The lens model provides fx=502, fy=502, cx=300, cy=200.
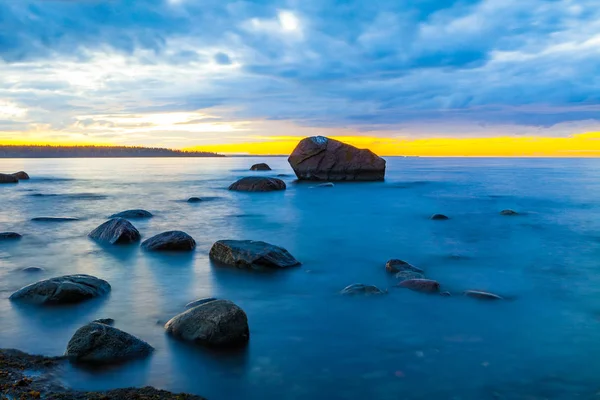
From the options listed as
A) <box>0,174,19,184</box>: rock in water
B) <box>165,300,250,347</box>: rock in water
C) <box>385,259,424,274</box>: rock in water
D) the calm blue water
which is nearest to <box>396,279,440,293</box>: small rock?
the calm blue water

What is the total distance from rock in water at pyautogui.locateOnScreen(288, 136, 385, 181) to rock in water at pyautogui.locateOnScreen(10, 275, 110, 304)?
30.8m

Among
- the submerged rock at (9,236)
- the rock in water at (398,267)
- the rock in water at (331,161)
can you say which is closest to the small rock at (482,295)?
the rock in water at (398,267)

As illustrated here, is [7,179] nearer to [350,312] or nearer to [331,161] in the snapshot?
[331,161]

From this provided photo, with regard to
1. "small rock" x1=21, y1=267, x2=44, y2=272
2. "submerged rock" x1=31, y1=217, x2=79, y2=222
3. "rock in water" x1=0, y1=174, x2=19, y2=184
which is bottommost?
"rock in water" x1=0, y1=174, x2=19, y2=184

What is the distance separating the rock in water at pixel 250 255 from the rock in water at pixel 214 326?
408 cm

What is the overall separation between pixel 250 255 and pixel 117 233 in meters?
5.55

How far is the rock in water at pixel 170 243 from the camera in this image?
1362 centimetres

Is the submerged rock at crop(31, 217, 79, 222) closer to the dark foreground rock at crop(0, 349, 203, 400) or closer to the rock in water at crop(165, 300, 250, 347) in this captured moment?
the rock in water at crop(165, 300, 250, 347)

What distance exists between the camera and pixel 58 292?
8.70 m

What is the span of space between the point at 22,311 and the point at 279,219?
45.9 feet

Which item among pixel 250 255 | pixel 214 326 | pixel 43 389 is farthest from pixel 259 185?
pixel 43 389

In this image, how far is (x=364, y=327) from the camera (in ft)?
25.7

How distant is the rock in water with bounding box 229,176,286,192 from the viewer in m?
34.8

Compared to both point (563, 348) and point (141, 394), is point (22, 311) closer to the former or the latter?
point (141, 394)
